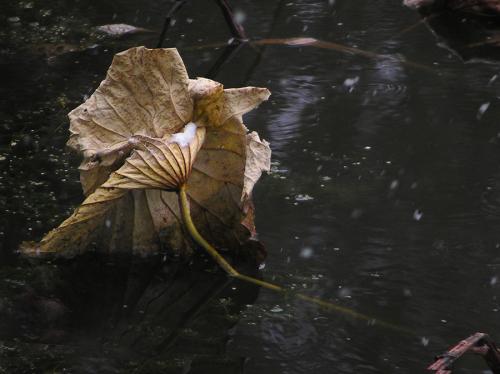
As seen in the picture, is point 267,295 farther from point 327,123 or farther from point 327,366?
A: point 327,123

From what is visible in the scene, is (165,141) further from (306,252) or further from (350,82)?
(350,82)

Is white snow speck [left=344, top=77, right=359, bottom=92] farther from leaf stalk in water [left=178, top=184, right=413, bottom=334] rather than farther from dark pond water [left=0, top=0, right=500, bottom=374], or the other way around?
leaf stalk in water [left=178, top=184, right=413, bottom=334]

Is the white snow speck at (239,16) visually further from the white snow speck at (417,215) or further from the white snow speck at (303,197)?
the white snow speck at (417,215)

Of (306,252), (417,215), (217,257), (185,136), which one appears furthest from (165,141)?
(417,215)

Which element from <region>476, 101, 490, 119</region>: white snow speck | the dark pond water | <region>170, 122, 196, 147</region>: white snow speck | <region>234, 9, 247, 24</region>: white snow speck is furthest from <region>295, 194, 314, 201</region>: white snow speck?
<region>234, 9, 247, 24</region>: white snow speck

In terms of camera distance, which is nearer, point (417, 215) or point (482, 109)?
point (417, 215)

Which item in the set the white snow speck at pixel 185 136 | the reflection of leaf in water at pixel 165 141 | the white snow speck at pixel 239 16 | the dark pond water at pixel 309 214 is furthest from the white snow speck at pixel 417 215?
the white snow speck at pixel 239 16

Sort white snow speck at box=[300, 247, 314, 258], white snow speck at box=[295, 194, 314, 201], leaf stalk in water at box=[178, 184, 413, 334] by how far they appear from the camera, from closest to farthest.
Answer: leaf stalk in water at box=[178, 184, 413, 334] < white snow speck at box=[300, 247, 314, 258] < white snow speck at box=[295, 194, 314, 201]
